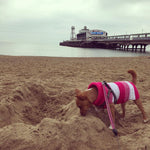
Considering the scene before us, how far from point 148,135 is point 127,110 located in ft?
4.89

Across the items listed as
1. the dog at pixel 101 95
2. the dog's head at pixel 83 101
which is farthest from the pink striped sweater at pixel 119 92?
the dog's head at pixel 83 101

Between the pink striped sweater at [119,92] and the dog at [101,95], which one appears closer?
the dog at [101,95]

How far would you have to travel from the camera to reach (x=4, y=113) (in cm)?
319

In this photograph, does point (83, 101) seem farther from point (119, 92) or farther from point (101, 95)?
point (119, 92)

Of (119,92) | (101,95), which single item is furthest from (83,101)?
(119,92)

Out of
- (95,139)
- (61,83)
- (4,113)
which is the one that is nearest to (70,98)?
(61,83)

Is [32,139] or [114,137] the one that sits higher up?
[32,139]

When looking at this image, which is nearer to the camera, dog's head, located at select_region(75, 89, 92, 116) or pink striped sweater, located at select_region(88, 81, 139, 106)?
dog's head, located at select_region(75, 89, 92, 116)

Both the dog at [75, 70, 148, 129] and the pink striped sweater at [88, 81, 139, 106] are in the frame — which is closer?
the dog at [75, 70, 148, 129]

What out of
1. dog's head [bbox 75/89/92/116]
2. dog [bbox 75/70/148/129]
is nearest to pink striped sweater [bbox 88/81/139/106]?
dog [bbox 75/70/148/129]

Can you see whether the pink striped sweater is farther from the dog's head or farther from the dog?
the dog's head

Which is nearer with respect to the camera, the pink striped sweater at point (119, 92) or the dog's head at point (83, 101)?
the dog's head at point (83, 101)

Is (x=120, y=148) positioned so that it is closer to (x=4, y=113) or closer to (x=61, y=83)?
(x=4, y=113)

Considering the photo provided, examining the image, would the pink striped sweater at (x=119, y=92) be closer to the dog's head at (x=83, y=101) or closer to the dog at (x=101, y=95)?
the dog at (x=101, y=95)
